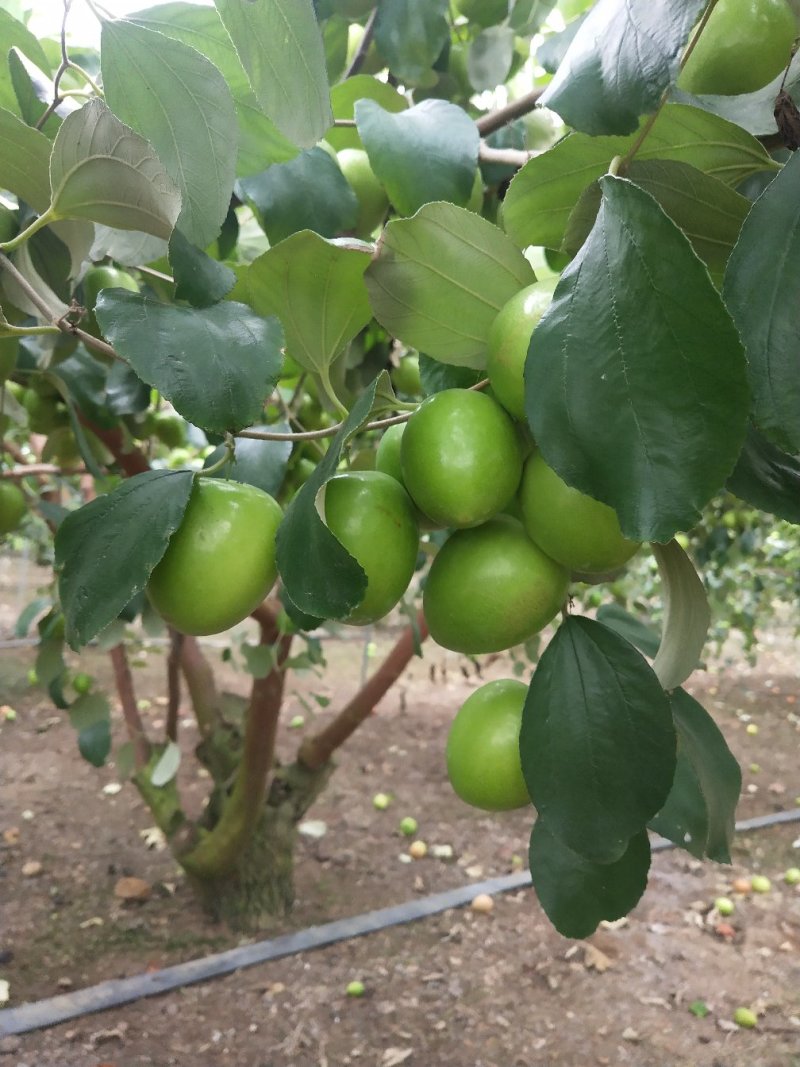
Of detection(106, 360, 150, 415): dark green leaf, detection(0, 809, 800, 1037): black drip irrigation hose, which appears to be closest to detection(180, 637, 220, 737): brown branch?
detection(0, 809, 800, 1037): black drip irrigation hose

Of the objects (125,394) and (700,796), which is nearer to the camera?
(700,796)

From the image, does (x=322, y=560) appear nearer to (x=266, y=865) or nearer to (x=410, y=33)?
(x=410, y=33)

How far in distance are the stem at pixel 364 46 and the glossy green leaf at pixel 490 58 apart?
126 mm

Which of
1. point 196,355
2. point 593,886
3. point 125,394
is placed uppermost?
point 196,355

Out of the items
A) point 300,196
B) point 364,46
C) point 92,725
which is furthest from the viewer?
point 92,725

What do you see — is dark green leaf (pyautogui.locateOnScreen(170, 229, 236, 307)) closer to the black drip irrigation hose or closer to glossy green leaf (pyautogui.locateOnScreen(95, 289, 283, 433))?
glossy green leaf (pyautogui.locateOnScreen(95, 289, 283, 433))

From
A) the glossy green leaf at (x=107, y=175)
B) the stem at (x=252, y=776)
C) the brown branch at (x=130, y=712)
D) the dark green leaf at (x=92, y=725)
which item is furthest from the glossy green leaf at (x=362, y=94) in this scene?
the brown branch at (x=130, y=712)

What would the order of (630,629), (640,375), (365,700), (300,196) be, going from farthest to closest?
1. (365,700)
2. (630,629)
3. (300,196)
4. (640,375)

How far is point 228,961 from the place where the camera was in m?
2.05

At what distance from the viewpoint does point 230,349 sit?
0.47 m

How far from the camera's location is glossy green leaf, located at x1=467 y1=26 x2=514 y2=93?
0.94 meters

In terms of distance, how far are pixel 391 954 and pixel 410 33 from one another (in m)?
2.13

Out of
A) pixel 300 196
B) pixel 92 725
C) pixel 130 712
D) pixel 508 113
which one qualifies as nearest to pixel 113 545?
pixel 300 196

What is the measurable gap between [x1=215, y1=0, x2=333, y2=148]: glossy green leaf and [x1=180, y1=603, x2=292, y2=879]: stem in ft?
4.35
